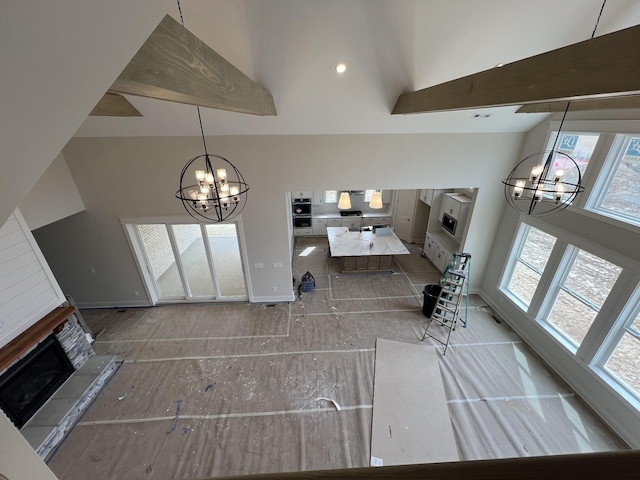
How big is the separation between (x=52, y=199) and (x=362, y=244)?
6.29m

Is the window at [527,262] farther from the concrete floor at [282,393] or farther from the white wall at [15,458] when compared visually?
the white wall at [15,458]

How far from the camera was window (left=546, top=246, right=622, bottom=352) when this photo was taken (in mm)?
3719

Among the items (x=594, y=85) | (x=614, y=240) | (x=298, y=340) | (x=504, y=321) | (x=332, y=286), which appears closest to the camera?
(x=594, y=85)

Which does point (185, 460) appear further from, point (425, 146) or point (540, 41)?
point (540, 41)

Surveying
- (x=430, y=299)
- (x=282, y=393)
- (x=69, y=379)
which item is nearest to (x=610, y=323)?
(x=430, y=299)

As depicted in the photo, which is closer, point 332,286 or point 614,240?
point 614,240

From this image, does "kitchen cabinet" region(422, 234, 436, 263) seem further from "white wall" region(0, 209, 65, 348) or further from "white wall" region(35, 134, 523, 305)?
"white wall" region(0, 209, 65, 348)

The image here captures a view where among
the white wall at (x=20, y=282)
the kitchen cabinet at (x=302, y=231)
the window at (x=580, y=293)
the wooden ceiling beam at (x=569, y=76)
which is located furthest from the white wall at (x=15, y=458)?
the kitchen cabinet at (x=302, y=231)

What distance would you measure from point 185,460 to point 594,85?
5.01 m

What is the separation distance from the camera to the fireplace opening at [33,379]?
128 inches

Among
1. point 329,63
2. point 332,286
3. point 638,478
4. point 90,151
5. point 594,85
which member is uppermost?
point 329,63

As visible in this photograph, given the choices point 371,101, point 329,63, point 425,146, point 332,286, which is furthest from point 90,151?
point 425,146

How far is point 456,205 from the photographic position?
6.43 meters

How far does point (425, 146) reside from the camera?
4766mm
